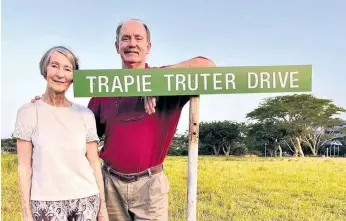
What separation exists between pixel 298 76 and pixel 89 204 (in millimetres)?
969

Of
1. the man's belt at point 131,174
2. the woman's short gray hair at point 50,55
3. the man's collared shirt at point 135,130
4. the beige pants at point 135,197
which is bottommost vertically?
the beige pants at point 135,197

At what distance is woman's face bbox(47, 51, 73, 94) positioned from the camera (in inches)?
62.4

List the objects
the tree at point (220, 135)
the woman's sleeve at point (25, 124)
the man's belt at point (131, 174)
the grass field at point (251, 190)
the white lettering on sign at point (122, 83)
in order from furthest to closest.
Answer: the tree at point (220, 135) < the grass field at point (251, 190) < the man's belt at point (131, 174) < the white lettering on sign at point (122, 83) < the woman's sleeve at point (25, 124)

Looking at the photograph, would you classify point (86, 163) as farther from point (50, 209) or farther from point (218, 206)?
point (218, 206)

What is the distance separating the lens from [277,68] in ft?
5.63

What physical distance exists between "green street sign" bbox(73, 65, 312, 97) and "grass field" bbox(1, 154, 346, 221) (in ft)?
7.93

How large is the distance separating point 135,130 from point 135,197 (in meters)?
0.29

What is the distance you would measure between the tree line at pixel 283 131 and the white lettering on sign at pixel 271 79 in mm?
3596

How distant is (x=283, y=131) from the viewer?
788cm

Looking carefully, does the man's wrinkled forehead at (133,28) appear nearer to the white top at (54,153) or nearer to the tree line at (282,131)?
the white top at (54,153)

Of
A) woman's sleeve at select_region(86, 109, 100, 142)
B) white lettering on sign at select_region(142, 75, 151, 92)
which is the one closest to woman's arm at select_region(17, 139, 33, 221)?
woman's sleeve at select_region(86, 109, 100, 142)

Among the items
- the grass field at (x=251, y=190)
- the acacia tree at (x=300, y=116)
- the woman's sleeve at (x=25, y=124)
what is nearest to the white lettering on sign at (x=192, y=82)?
the woman's sleeve at (x=25, y=124)

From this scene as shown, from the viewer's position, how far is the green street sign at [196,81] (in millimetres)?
1688

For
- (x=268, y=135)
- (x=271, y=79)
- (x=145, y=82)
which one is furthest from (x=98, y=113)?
(x=268, y=135)
